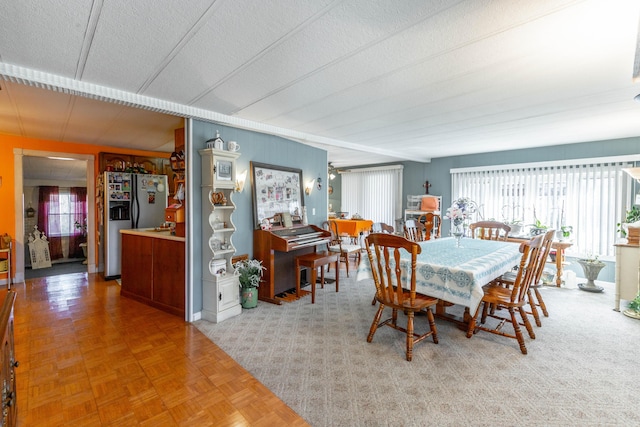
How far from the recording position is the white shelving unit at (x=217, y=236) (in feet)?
10.8

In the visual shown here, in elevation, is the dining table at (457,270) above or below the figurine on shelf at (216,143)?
below

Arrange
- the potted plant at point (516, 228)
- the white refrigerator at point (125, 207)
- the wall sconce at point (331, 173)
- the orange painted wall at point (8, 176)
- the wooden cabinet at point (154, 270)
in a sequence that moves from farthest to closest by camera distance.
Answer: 1. the wall sconce at point (331, 173)
2. the potted plant at point (516, 228)
3. the white refrigerator at point (125, 207)
4. the orange painted wall at point (8, 176)
5. the wooden cabinet at point (154, 270)

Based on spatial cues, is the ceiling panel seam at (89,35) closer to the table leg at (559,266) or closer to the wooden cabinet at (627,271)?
the wooden cabinet at (627,271)

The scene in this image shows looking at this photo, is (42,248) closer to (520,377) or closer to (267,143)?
(267,143)

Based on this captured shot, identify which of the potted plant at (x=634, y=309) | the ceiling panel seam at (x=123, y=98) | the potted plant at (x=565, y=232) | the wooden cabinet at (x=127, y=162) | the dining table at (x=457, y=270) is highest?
the ceiling panel seam at (x=123, y=98)

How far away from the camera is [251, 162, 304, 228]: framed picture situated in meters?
4.07

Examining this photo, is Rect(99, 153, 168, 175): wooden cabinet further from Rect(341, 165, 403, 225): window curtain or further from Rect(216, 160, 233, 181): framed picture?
Rect(341, 165, 403, 225): window curtain

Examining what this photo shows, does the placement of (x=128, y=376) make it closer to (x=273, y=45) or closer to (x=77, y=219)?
(x=273, y=45)

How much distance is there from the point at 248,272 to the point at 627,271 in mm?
4408

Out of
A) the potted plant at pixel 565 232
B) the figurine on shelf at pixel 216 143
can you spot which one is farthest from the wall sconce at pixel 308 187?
the potted plant at pixel 565 232

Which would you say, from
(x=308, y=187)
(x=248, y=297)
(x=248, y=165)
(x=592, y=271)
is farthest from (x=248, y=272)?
(x=592, y=271)

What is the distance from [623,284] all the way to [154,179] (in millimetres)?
6962

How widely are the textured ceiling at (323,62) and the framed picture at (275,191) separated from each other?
25.2 inches

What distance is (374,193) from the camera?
7.94 meters
